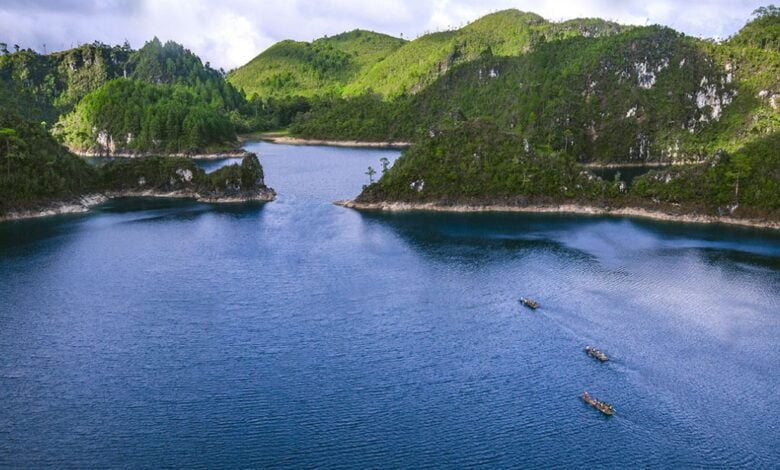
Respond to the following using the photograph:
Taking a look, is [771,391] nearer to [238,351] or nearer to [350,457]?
[350,457]

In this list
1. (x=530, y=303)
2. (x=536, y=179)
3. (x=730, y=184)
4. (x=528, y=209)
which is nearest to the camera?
(x=530, y=303)

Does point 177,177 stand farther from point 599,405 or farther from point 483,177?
point 599,405

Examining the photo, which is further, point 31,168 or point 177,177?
point 177,177

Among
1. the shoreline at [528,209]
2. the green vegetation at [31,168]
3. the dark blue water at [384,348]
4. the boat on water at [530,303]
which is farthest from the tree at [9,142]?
the boat on water at [530,303]

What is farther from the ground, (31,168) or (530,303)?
(31,168)

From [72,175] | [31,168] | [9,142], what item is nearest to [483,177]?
[72,175]

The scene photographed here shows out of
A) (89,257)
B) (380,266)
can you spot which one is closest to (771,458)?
(380,266)

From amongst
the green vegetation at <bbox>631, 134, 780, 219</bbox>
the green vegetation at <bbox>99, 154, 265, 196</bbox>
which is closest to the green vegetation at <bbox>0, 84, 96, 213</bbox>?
the green vegetation at <bbox>99, 154, 265, 196</bbox>

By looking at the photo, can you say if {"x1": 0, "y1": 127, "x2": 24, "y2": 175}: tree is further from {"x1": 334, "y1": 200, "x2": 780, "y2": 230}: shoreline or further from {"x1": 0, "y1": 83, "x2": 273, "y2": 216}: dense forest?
{"x1": 334, "y1": 200, "x2": 780, "y2": 230}: shoreline
